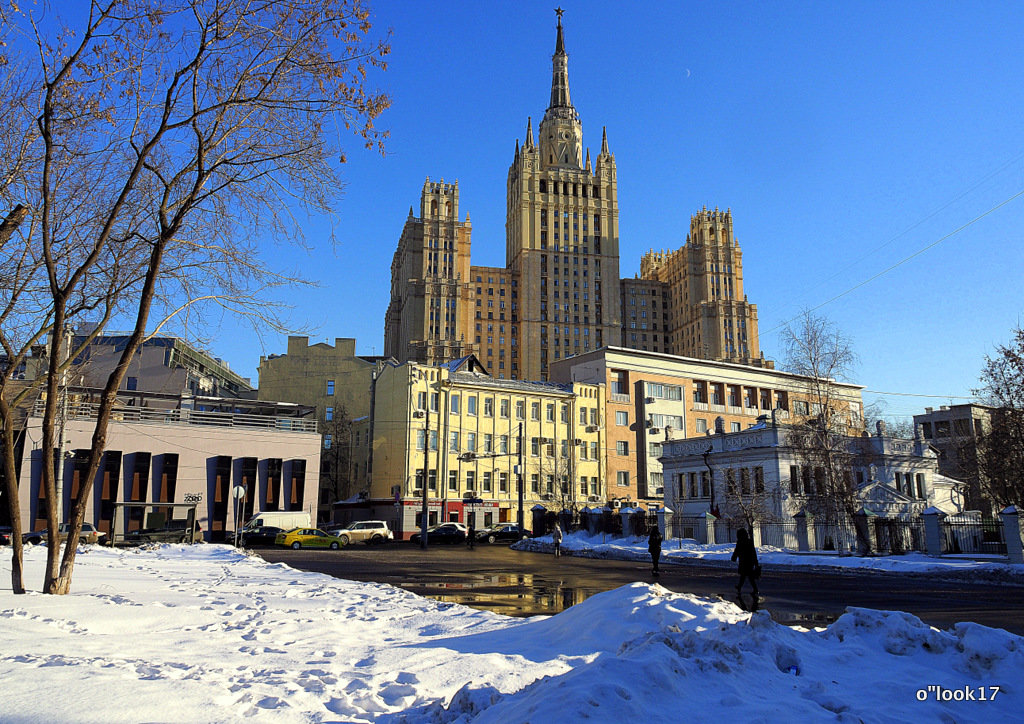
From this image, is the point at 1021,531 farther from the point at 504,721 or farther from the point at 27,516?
the point at 27,516

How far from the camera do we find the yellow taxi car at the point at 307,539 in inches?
1594

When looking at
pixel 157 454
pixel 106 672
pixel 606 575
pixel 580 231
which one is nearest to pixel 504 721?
pixel 106 672

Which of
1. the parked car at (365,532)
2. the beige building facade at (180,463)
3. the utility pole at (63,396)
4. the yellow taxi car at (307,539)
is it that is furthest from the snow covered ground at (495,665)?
the beige building facade at (180,463)

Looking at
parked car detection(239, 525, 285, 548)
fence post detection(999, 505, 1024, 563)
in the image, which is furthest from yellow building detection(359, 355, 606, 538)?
fence post detection(999, 505, 1024, 563)

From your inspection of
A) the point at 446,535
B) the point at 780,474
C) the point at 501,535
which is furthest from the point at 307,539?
the point at 780,474

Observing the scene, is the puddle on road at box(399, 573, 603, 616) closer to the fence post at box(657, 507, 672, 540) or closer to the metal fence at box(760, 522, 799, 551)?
the fence post at box(657, 507, 672, 540)

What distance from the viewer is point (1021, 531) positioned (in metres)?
24.8

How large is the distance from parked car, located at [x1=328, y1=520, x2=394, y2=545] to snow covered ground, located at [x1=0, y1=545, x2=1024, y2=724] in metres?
35.1

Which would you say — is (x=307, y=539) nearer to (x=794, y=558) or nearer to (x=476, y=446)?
(x=476, y=446)

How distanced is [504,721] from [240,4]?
35.6ft

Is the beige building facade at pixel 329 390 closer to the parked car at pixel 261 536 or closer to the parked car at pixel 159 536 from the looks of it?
the parked car at pixel 261 536

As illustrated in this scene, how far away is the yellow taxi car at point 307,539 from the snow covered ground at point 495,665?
29839 millimetres

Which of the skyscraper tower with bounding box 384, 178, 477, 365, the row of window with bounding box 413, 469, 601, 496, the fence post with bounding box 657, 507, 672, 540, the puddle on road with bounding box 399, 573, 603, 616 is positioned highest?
the skyscraper tower with bounding box 384, 178, 477, 365

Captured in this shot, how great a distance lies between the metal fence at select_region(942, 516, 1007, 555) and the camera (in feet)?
98.2
